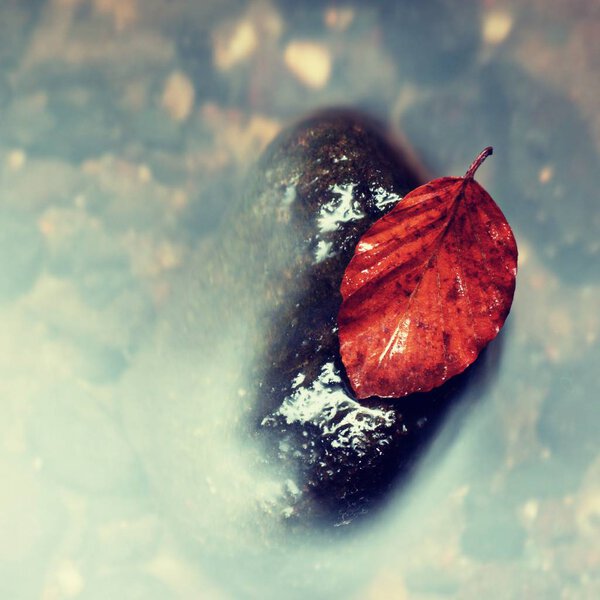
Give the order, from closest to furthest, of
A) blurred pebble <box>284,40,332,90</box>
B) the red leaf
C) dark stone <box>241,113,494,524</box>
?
the red leaf < dark stone <box>241,113,494,524</box> < blurred pebble <box>284,40,332,90</box>

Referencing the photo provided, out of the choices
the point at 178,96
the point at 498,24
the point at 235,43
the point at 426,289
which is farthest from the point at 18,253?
the point at 498,24

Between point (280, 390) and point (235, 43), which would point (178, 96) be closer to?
point (235, 43)

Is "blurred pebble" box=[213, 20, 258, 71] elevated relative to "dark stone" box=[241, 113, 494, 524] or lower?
elevated

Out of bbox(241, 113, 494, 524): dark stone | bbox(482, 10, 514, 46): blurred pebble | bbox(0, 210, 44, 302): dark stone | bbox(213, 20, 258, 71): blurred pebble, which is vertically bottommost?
bbox(0, 210, 44, 302): dark stone

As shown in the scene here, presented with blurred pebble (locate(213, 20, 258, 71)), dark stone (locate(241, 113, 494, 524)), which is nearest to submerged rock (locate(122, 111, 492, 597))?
dark stone (locate(241, 113, 494, 524))

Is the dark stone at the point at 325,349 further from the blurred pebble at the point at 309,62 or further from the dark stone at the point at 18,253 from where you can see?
the dark stone at the point at 18,253

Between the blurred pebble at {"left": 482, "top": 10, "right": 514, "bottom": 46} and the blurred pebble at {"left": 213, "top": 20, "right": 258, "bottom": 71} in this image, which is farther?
the blurred pebble at {"left": 213, "top": 20, "right": 258, "bottom": 71}

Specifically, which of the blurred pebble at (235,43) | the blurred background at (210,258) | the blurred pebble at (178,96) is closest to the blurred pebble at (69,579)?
the blurred background at (210,258)

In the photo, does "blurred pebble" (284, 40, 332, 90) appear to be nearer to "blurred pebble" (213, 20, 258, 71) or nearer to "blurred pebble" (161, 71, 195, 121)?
"blurred pebble" (213, 20, 258, 71)
